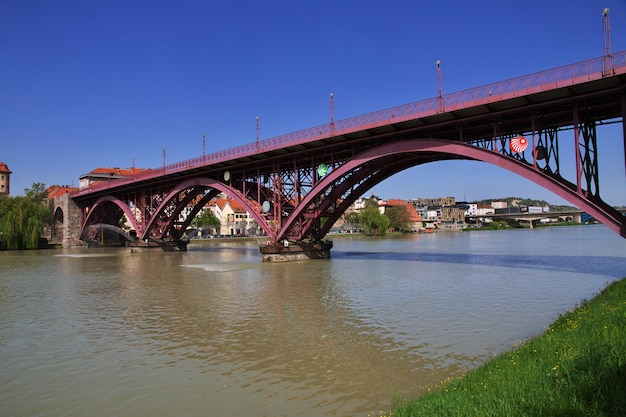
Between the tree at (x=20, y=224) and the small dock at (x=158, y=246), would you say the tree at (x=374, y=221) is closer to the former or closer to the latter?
the small dock at (x=158, y=246)

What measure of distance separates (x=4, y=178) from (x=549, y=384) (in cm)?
17112

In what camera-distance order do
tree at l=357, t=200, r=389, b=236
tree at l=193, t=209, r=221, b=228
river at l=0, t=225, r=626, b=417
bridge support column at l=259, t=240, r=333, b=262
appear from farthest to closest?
tree at l=357, t=200, r=389, b=236 → tree at l=193, t=209, r=221, b=228 → bridge support column at l=259, t=240, r=333, b=262 → river at l=0, t=225, r=626, b=417

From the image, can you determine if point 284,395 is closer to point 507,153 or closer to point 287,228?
point 507,153

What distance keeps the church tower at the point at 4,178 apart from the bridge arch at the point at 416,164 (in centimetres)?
13984

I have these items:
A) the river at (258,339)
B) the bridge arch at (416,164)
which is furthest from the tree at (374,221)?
the river at (258,339)

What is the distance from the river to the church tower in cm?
14279

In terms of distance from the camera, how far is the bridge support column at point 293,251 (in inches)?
1585

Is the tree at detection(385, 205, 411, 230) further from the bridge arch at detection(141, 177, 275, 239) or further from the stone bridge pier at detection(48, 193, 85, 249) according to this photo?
the stone bridge pier at detection(48, 193, 85, 249)

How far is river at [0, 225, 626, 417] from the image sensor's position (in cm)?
877

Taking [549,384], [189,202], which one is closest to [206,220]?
[189,202]

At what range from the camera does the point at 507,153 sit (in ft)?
84.7

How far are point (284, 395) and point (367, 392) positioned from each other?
1.63m

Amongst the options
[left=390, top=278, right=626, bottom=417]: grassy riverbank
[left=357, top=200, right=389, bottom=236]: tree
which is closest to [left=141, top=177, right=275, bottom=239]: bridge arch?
[left=390, top=278, right=626, bottom=417]: grassy riverbank

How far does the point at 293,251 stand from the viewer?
41.1 m
